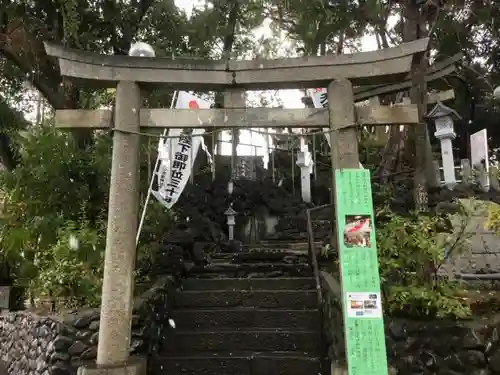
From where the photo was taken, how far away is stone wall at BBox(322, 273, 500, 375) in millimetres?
5086

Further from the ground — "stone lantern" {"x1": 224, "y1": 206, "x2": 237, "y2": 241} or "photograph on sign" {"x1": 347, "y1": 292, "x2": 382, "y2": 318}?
"stone lantern" {"x1": 224, "y1": 206, "x2": 237, "y2": 241}

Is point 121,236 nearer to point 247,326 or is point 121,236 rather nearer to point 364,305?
point 364,305

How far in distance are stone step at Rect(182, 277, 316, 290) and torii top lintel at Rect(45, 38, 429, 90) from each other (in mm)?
3899

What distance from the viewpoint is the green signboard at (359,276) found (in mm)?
4559

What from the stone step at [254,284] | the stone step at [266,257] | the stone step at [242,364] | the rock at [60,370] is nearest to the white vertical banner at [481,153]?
the stone step at [266,257]

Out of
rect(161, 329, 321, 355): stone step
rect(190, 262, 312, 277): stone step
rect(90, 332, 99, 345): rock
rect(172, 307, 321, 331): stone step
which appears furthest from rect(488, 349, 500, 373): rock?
rect(90, 332, 99, 345): rock

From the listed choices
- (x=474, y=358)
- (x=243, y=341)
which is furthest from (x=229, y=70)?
(x=474, y=358)

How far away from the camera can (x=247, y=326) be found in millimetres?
7211

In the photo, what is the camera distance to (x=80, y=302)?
6594 millimetres

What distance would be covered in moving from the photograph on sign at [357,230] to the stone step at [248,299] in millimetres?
3007

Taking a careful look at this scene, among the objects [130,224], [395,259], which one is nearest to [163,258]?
[130,224]

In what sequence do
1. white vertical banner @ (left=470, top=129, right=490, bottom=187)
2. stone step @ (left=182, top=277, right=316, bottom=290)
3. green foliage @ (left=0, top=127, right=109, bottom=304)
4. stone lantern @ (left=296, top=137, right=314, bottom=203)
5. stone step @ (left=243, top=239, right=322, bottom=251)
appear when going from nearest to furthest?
green foliage @ (left=0, top=127, right=109, bottom=304), stone step @ (left=182, top=277, right=316, bottom=290), stone step @ (left=243, top=239, right=322, bottom=251), white vertical banner @ (left=470, top=129, right=490, bottom=187), stone lantern @ (left=296, top=137, right=314, bottom=203)

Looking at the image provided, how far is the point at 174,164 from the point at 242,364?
4186 millimetres

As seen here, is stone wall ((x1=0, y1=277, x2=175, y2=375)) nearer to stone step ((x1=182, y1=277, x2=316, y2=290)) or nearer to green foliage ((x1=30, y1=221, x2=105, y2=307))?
green foliage ((x1=30, y1=221, x2=105, y2=307))
